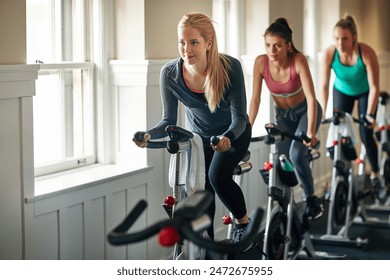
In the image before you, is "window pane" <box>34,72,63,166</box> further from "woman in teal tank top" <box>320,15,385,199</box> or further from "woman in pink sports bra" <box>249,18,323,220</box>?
"woman in teal tank top" <box>320,15,385,199</box>

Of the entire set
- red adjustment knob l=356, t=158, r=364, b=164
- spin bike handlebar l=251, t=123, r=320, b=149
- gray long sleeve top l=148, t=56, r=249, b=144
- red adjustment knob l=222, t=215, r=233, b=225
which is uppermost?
gray long sleeve top l=148, t=56, r=249, b=144

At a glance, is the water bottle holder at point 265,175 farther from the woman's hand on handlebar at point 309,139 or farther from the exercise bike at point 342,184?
the exercise bike at point 342,184

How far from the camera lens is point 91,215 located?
248 centimetres

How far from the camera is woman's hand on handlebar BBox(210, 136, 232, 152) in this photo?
2349 millimetres

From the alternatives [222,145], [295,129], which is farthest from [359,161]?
[222,145]

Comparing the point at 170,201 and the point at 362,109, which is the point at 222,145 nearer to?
the point at 170,201

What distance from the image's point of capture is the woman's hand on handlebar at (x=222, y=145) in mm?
2349

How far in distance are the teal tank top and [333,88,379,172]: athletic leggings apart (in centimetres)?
3

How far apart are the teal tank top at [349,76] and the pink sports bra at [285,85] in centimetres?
42

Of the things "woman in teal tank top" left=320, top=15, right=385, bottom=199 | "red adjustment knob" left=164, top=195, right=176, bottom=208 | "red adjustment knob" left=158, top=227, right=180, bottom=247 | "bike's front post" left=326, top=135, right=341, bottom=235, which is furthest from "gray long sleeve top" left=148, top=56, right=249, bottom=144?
"bike's front post" left=326, top=135, right=341, bottom=235

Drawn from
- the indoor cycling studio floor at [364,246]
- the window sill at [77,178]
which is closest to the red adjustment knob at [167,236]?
the window sill at [77,178]

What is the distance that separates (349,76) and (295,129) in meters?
0.50
